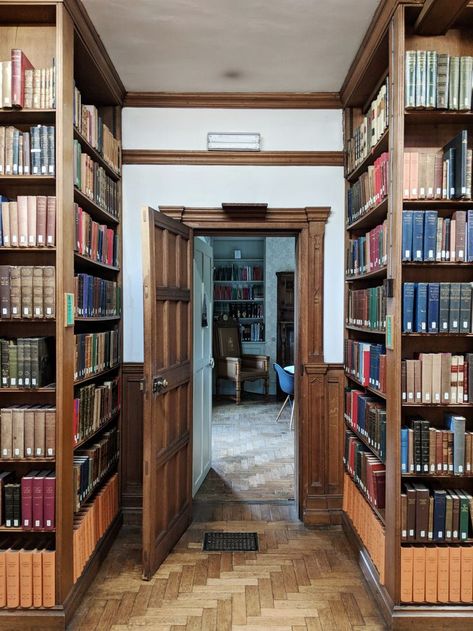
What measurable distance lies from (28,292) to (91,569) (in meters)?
1.67

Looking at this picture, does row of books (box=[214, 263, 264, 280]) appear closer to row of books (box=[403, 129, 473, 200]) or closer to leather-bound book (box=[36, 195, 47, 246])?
row of books (box=[403, 129, 473, 200])

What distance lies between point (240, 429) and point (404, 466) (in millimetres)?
4298

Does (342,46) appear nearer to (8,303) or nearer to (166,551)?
(8,303)

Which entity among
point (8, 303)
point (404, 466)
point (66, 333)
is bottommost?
point (404, 466)

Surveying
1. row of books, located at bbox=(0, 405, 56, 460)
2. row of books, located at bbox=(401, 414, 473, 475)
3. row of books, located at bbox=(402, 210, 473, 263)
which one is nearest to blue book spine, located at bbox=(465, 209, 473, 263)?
row of books, located at bbox=(402, 210, 473, 263)

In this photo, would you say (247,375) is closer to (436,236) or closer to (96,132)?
(96,132)

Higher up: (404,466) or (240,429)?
(404,466)

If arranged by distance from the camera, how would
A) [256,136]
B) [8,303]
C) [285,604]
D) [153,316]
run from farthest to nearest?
[256,136] < [153,316] < [285,604] < [8,303]

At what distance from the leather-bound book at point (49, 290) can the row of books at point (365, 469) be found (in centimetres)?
199

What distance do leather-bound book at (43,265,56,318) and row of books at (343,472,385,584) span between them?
2116 mm

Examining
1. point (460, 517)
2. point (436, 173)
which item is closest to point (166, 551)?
point (460, 517)

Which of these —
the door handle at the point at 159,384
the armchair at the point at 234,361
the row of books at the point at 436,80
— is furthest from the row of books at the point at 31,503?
the armchair at the point at 234,361

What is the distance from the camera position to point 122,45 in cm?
299

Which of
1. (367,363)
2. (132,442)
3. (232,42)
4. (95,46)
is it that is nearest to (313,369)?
(367,363)
